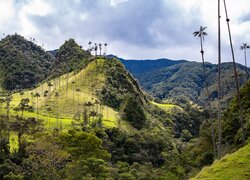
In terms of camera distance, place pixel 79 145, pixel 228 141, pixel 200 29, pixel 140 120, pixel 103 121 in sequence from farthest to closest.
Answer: pixel 140 120 < pixel 103 121 < pixel 79 145 < pixel 228 141 < pixel 200 29

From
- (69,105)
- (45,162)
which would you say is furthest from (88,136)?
(69,105)

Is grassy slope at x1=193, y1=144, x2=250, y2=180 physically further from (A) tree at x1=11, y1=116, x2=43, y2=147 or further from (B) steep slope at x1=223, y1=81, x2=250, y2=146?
(A) tree at x1=11, y1=116, x2=43, y2=147

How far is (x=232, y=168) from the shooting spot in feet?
118

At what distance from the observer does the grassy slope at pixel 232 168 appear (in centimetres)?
3455

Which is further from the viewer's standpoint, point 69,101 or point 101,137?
point 69,101

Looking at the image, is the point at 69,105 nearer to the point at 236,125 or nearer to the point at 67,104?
the point at 67,104

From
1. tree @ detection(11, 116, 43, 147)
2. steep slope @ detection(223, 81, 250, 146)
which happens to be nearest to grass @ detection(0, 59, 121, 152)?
tree @ detection(11, 116, 43, 147)

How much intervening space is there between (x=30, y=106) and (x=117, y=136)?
51162mm

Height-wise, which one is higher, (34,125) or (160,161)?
(34,125)

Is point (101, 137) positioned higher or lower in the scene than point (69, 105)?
lower

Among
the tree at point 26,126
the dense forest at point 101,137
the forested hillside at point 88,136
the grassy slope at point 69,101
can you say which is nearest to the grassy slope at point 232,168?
the dense forest at point 101,137

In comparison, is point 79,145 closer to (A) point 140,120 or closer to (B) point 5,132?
(B) point 5,132

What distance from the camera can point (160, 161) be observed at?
13150 cm

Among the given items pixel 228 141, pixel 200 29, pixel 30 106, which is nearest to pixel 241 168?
pixel 200 29
